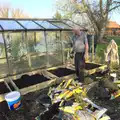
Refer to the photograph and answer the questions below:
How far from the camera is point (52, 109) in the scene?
9.41ft

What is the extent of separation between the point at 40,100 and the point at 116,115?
1.68 m

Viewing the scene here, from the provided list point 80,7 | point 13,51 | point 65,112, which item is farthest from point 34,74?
point 80,7

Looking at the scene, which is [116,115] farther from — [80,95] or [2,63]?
[2,63]

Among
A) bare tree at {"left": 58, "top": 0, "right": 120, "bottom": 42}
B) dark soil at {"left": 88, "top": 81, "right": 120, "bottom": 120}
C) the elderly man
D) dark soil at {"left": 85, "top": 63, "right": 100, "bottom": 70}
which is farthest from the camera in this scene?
bare tree at {"left": 58, "top": 0, "right": 120, "bottom": 42}

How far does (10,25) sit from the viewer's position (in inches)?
204

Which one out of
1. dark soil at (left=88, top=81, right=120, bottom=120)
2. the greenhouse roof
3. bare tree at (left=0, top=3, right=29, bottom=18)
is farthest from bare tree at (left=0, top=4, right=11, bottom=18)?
dark soil at (left=88, top=81, right=120, bottom=120)

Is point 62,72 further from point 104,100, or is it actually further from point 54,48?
point 104,100

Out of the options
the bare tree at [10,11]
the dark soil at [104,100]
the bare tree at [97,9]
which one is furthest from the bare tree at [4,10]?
the dark soil at [104,100]

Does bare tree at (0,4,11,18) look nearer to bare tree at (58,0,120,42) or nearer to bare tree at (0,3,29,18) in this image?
bare tree at (0,3,29,18)

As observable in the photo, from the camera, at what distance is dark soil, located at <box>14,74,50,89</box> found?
14.7ft

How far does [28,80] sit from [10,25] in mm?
2031

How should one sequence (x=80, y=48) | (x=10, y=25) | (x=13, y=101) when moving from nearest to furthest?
1. (x=13, y=101)
2. (x=80, y=48)
3. (x=10, y=25)

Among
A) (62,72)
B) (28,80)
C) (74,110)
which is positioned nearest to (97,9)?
(62,72)

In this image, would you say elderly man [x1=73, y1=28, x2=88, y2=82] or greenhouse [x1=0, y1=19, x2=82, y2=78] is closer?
elderly man [x1=73, y1=28, x2=88, y2=82]
